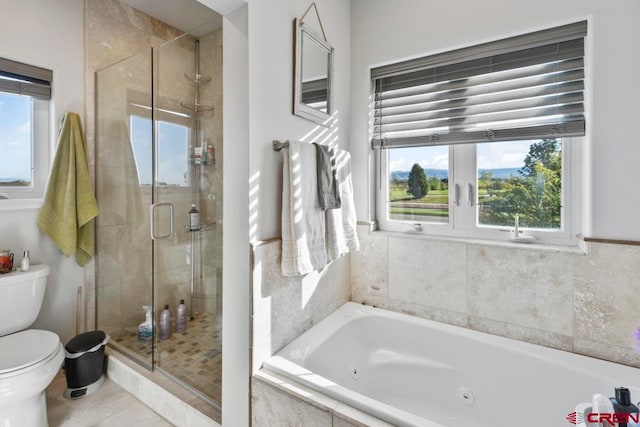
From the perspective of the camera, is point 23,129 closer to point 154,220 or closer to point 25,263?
point 25,263

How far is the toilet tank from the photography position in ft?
5.92

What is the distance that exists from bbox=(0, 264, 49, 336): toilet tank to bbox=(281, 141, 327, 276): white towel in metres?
1.62

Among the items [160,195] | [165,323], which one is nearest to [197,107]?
[160,195]

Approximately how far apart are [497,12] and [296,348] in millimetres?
2107

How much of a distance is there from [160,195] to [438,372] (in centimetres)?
209

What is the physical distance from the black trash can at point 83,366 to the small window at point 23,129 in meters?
1.08

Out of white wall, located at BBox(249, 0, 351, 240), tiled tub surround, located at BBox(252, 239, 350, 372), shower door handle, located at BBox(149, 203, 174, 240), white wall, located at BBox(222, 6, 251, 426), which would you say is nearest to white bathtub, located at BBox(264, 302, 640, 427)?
tiled tub surround, located at BBox(252, 239, 350, 372)

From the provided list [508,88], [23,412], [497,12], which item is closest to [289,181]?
[508,88]

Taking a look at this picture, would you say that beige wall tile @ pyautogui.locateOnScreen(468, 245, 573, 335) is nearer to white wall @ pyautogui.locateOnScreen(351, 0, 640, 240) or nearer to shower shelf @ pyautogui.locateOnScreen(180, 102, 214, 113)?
white wall @ pyautogui.locateOnScreen(351, 0, 640, 240)

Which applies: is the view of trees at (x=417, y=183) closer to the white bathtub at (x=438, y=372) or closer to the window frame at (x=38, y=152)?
the white bathtub at (x=438, y=372)

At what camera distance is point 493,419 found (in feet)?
5.15

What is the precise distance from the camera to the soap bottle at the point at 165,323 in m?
2.21

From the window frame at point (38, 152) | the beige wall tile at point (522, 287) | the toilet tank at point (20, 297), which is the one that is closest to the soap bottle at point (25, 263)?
the toilet tank at point (20, 297)

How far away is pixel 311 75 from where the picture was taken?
5.89 ft
